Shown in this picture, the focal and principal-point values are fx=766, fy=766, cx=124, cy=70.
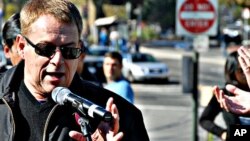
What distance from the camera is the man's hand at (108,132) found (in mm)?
3133

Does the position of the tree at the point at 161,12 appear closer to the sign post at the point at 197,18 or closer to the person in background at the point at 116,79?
the sign post at the point at 197,18

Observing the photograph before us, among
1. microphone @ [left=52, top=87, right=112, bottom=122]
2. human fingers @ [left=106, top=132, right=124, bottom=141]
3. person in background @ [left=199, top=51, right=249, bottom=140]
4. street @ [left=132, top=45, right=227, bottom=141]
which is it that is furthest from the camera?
street @ [left=132, top=45, right=227, bottom=141]

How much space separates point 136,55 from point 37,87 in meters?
27.5

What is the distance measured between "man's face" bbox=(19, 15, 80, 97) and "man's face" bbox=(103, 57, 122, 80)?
508 centimetres

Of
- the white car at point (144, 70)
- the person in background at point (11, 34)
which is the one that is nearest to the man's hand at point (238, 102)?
the person in background at point (11, 34)

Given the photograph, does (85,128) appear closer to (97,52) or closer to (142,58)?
(97,52)

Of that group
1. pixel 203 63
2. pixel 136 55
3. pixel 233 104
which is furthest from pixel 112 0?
pixel 233 104

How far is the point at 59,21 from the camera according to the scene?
3428 mm

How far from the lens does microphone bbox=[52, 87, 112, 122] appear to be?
2.97m

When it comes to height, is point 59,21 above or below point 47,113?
above

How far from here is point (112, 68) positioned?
876 cm

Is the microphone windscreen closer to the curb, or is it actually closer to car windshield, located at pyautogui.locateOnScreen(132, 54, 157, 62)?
car windshield, located at pyautogui.locateOnScreen(132, 54, 157, 62)

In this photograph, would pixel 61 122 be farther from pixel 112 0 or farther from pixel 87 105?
pixel 112 0

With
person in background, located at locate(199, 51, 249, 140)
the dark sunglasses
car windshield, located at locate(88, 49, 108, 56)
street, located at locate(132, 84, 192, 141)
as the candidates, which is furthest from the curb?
the dark sunglasses
